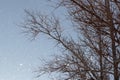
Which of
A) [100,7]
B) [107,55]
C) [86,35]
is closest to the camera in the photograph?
[100,7]

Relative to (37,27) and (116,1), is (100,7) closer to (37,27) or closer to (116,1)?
(116,1)

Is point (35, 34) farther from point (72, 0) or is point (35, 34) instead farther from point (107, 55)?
point (72, 0)

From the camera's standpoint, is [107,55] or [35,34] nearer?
[107,55]

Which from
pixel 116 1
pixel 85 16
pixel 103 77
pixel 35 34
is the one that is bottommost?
pixel 103 77

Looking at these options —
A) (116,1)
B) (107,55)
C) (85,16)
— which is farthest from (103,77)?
(116,1)

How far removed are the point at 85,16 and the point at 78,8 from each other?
15.6 inches

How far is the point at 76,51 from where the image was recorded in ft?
39.2

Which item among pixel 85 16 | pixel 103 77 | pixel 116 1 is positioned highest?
pixel 116 1

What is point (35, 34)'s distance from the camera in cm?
1303

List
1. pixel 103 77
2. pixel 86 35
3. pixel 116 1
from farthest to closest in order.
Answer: pixel 86 35 < pixel 103 77 < pixel 116 1

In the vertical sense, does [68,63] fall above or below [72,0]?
below

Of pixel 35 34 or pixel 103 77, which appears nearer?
pixel 103 77

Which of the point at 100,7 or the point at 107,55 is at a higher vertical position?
the point at 100,7

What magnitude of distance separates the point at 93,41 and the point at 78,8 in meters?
3.48
